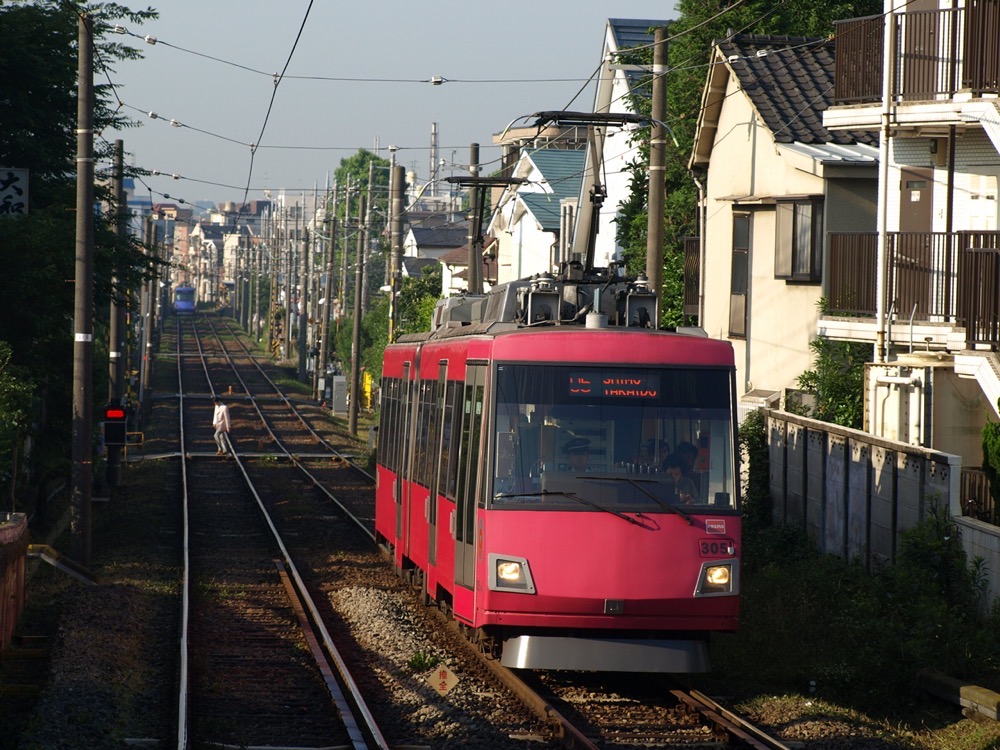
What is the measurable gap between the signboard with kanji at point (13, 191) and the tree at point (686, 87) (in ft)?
40.8

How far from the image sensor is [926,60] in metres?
17.2

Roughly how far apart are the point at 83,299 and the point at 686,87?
16710 millimetres

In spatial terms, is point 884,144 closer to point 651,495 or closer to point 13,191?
point 651,495

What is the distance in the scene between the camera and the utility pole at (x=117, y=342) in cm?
2741

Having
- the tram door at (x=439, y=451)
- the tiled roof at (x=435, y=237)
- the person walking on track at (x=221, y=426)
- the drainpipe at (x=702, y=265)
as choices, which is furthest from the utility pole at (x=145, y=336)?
the tram door at (x=439, y=451)

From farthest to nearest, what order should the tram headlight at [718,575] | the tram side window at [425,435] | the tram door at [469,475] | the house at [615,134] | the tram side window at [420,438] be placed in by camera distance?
the house at [615,134] → the tram side window at [420,438] → the tram side window at [425,435] → the tram door at [469,475] → the tram headlight at [718,575]

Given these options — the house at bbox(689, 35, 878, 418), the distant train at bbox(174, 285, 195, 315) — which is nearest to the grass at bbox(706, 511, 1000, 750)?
the house at bbox(689, 35, 878, 418)

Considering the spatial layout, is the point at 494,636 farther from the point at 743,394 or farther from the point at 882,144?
the point at 743,394

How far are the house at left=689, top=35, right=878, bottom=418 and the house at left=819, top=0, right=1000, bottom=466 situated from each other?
2.00m

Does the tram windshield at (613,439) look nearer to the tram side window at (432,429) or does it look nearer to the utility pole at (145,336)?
the tram side window at (432,429)

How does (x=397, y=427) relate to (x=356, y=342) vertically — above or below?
below

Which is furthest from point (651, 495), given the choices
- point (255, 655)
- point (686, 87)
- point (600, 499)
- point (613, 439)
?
point (686, 87)

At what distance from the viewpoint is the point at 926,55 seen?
56.6ft

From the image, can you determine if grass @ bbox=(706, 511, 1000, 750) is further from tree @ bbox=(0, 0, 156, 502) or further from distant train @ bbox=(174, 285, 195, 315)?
distant train @ bbox=(174, 285, 195, 315)
